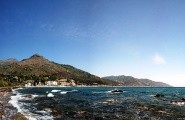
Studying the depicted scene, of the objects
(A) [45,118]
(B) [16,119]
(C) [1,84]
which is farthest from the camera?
(C) [1,84]

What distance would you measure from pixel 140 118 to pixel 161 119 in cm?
342

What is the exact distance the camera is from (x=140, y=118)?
131ft

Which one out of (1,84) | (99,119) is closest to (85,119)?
(99,119)

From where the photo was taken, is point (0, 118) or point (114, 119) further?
point (114, 119)

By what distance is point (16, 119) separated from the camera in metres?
35.3

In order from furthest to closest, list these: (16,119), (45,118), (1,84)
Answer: (1,84) → (45,118) → (16,119)

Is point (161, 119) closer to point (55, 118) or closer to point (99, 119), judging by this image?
point (99, 119)

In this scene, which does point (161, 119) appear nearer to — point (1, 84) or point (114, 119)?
point (114, 119)

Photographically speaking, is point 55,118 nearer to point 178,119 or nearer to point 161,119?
point 161,119

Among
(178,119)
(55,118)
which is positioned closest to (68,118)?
(55,118)

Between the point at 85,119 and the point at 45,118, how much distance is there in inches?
249

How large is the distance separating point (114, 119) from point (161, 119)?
7880 millimetres

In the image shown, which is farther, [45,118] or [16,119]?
[45,118]

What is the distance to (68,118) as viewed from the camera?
128 feet
